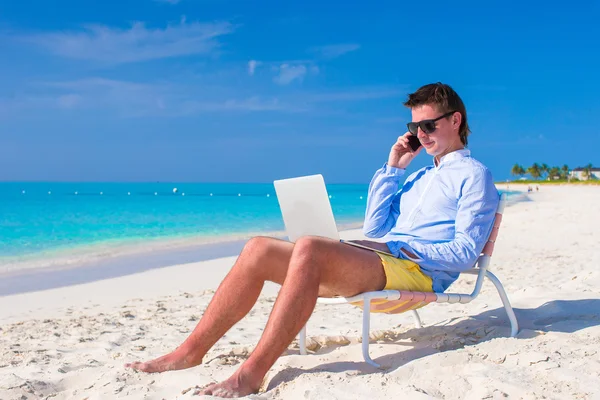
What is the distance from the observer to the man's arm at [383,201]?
3.56 meters

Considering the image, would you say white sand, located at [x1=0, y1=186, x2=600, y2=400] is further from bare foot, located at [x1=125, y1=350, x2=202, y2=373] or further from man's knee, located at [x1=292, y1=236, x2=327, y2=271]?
man's knee, located at [x1=292, y1=236, x2=327, y2=271]

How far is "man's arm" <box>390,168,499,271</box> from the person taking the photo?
2.98 meters

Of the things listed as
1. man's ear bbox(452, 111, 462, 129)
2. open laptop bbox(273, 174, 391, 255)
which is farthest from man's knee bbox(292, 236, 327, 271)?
man's ear bbox(452, 111, 462, 129)

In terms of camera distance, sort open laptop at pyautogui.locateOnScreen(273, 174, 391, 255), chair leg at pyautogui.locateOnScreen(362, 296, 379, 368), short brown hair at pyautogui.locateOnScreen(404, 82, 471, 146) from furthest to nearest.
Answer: short brown hair at pyautogui.locateOnScreen(404, 82, 471, 146) → open laptop at pyautogui.locateOnScreen(273, 174, 391, 255) → chair leg at pyautogui.locateOnScreen(362, 296, 379, 368)

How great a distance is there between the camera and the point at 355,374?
2.74 metres

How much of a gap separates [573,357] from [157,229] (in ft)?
55.0

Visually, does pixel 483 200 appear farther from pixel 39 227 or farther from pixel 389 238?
pixel 39 227

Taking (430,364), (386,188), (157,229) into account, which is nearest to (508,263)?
(386,188)

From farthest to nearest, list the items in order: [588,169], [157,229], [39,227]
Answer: [588,169] → [39,227] → [157,229]

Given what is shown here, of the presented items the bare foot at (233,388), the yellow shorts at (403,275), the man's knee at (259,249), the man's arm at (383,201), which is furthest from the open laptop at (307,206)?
the bare foot at (233,388)

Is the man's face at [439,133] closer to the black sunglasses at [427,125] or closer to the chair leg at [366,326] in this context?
the black sunglasses at [427,125]

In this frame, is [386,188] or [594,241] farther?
[594,241]

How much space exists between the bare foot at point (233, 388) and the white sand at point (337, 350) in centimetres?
9

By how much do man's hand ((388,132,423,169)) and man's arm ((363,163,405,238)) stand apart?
0.03m
